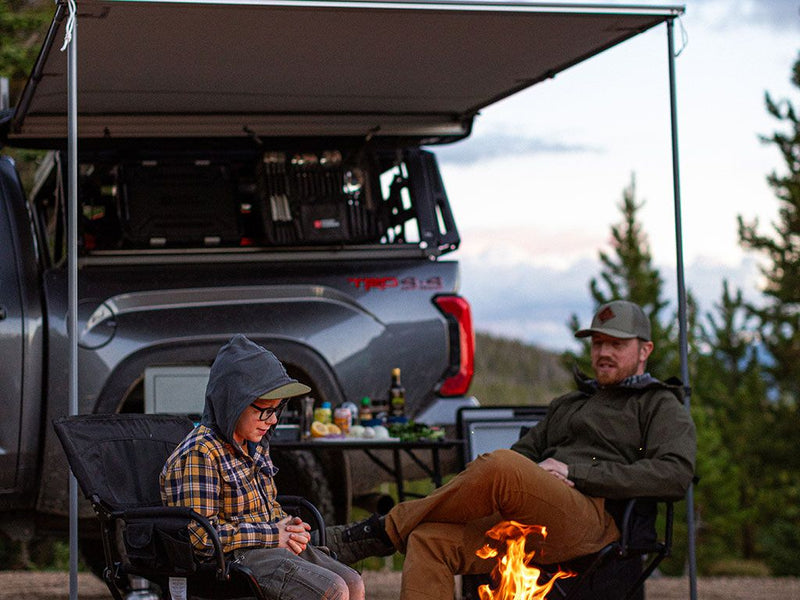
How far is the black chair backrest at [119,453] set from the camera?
149 inches

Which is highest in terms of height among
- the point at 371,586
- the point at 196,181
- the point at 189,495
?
the point at 196,181

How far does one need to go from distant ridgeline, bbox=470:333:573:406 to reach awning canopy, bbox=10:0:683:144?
2204cm

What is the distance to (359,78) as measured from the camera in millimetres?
5344

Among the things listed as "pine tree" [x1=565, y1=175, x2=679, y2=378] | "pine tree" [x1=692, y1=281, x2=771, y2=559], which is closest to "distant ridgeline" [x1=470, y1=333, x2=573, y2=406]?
"pine tree" [x1=565, y1=175, x2=679, y2=378]

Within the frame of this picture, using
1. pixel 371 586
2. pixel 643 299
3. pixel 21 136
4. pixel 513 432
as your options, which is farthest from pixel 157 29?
pixel 643 299

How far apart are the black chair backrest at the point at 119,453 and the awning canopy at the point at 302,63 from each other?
127cm

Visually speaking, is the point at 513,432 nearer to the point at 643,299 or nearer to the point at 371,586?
the point at 371,586

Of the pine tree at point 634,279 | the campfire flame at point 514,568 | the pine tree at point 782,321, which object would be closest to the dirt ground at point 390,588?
the campfire flame at point 514,568

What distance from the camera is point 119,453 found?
3928 millimetres

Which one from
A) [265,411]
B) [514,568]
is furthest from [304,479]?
[265,411]

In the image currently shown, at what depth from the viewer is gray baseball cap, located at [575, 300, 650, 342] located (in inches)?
181

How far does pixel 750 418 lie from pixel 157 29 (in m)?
23.4

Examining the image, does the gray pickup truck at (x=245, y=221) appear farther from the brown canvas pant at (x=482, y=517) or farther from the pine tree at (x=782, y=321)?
the pine tree at (x=782, y=321)

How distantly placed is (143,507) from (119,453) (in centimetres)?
25
